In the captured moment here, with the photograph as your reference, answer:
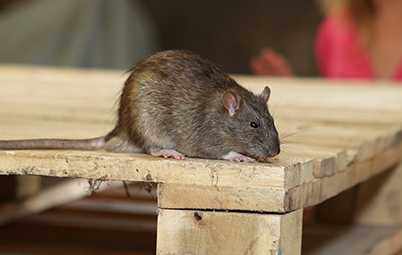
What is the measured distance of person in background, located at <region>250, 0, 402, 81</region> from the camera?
5289 mm

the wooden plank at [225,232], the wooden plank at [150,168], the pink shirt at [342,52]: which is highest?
the pink shirt at [342,52]

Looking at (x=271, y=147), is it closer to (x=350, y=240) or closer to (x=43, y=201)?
(x=350, y=240)

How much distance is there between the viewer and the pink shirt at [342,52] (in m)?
5.48

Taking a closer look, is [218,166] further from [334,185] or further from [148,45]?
[148,45]

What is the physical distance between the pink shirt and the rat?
3.91 meters

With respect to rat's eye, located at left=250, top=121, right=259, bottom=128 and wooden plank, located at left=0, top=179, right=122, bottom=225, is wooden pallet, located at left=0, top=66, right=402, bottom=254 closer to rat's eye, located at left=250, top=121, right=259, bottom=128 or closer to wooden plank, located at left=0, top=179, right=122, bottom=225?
rat's eye, located at left=250, top=121, right=259, bottom=128

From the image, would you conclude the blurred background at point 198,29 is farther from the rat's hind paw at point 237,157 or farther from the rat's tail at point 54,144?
the rat's hind paw at point 237,157

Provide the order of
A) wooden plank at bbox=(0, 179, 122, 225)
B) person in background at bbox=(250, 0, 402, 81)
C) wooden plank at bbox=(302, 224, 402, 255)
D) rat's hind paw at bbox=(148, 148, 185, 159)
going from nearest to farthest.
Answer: rat's hind paw at bbox=(148, 148, 185, 159) → wooden plank at bbox=(302, 224, 402, 255) → wooden plank at bbox=(0, 179, 122, 225) → person in background at bbox=(250, 0, 402, 81)

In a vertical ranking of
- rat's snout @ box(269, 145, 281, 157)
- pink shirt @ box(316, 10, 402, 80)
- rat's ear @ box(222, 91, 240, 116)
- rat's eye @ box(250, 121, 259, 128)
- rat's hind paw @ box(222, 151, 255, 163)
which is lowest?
rat's hind paw @ box(222, 151, 255, 163)

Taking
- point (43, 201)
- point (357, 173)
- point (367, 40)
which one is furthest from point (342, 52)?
point (357, 173)

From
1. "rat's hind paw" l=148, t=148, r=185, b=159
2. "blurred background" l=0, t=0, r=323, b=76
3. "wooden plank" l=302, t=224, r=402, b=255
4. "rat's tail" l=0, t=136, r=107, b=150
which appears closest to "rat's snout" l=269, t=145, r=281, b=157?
"rat's hind paw" l=148, t=148, r=185, b=159

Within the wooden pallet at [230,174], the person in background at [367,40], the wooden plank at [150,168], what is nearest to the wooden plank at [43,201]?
the wooden pallet at [230,174]

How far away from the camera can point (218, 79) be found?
5.77 feet

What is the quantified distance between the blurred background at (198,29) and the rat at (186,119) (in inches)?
171
